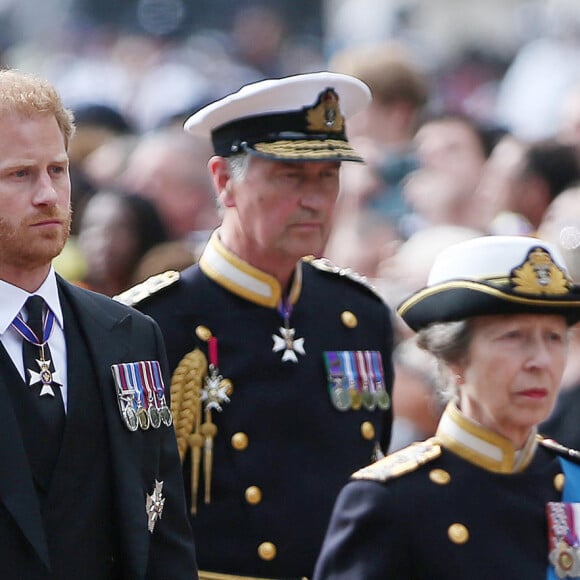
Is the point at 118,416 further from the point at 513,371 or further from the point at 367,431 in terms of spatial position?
the point at 367,431

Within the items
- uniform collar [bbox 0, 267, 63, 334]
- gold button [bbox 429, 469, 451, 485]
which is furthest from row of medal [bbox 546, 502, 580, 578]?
uniform collar [bbox 0, 267, 63, 334]

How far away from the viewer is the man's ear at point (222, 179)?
6230mm

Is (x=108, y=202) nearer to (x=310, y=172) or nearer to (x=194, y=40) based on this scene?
(x=310, y=172)

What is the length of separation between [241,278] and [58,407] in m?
1.67

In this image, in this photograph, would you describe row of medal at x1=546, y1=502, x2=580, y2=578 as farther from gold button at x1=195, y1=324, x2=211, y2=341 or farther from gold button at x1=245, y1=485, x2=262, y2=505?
gold button at x1=195, y1=324, x2=211, y2=341

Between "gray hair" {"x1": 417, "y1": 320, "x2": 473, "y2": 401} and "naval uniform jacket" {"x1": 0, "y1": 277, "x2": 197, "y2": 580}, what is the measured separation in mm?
858

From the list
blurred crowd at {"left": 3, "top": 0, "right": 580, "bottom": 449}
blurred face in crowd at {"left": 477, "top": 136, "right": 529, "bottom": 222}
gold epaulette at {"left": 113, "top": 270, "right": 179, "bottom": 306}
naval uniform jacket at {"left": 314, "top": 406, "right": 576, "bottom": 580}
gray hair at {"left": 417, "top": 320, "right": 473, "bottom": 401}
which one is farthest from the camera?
blurred face in crowd at {"left": 477, "top": 136, "right": 529, "bottom": 222}

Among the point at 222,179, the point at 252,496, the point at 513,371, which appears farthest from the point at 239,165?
the point at 513,371

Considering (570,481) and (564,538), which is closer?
(564,538)

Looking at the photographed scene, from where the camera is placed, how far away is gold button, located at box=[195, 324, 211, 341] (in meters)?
6.14

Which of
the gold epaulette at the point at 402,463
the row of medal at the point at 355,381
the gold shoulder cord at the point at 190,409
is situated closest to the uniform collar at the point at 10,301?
the gold epaulette at the point at 402,463

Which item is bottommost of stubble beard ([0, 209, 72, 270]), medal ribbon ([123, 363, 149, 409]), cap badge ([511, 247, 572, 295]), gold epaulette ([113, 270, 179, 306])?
gold epaulette ([113, 270, 179, 306])

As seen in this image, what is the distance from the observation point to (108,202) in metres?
8.77

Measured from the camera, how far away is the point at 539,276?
17.9 feet
